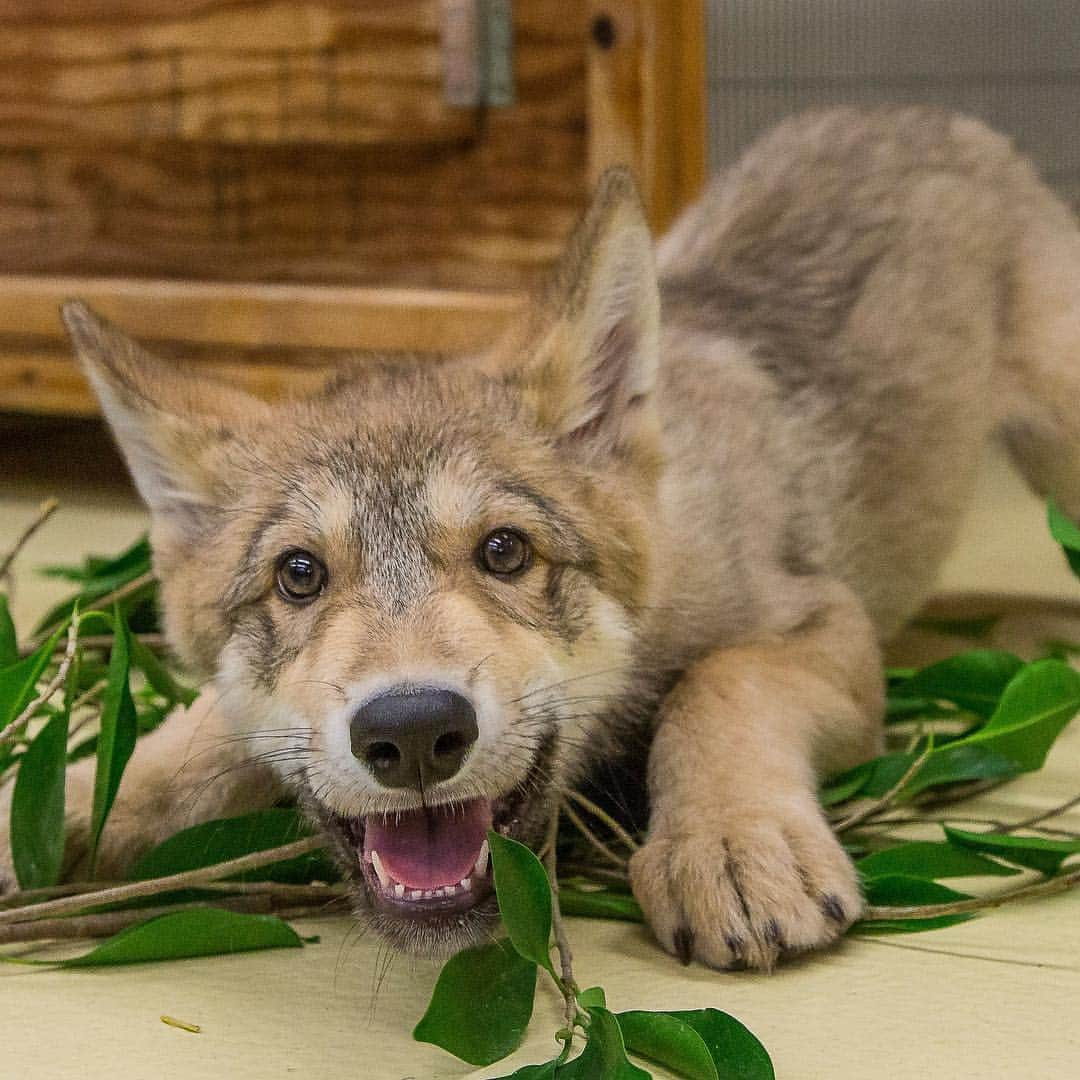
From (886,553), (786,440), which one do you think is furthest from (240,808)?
(886,553)

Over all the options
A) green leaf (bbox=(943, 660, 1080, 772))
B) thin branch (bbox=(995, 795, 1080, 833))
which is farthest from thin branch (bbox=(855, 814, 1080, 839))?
green leaf (bbox=(943, 660, 1080, 772))

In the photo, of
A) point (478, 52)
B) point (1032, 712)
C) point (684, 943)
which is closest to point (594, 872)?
point (684, 943)

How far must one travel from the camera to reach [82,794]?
8.45ft

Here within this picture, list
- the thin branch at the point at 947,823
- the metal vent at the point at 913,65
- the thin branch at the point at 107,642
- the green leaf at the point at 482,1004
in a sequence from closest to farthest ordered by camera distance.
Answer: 1. the green leaf at the point at 482,1004
2. the thin branch at the point at 947,823
3. the thin branch at the point at 107,642
4. the metal vent at the point at 913,65

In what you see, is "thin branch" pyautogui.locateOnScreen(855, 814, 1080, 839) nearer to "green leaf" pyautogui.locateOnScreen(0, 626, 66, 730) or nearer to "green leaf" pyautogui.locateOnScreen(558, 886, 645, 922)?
"green leaf" pyautogui.locateOnScreen(558, 886, 645, 922)

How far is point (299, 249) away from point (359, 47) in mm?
710

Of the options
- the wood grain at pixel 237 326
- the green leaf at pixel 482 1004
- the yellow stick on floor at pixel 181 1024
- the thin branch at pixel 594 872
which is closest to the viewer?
the green leaf at pixel 482 1004

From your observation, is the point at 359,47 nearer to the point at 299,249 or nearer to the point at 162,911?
the point at 299,249

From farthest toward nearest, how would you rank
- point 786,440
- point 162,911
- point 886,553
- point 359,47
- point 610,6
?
point 359,47 → point 610,6 → point 886,553 → point 786,440 → point 162,911

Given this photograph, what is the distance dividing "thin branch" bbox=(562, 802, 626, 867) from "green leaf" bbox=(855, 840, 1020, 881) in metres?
0.36

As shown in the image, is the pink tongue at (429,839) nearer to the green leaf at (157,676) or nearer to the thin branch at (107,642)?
the green leaf at (157,676)

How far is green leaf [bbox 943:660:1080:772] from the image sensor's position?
2441mm

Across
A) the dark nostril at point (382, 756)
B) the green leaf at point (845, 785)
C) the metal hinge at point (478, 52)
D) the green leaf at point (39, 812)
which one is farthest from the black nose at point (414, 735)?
the metal hinge at point (478, 52)

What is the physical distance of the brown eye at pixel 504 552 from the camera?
2287 millimetres
